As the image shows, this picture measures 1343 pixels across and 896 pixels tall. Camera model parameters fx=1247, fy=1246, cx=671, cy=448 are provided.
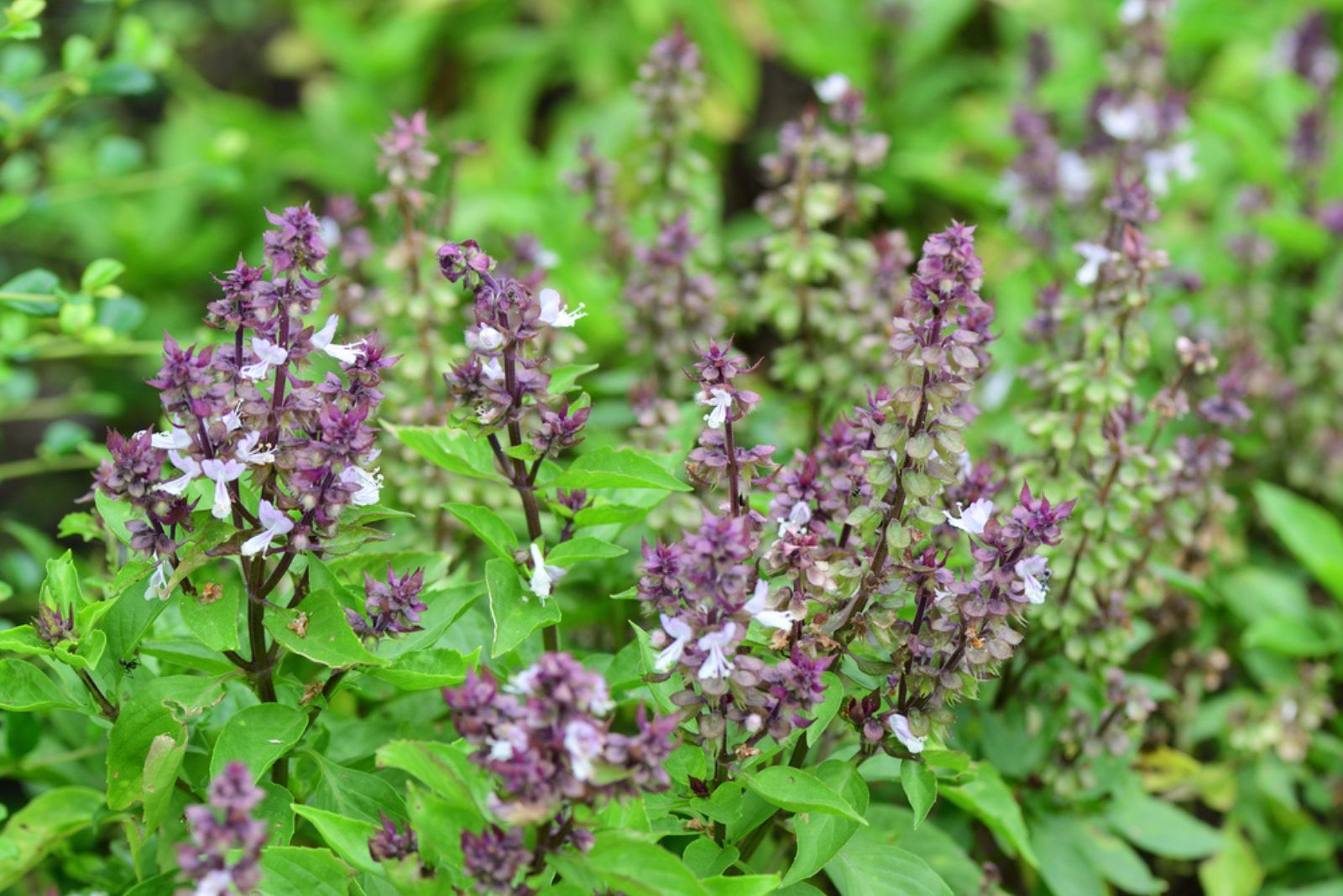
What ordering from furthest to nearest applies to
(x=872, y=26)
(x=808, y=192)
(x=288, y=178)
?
1. (x=288, y=178)
2. (x=872, y=26)
3. (x=808, y=192)

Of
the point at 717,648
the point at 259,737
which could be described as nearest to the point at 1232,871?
the point at 717,648

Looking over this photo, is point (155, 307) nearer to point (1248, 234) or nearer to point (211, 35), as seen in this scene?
point (211, 35)

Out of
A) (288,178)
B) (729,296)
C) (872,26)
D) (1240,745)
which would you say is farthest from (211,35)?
(1240,745)

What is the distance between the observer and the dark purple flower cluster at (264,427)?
156 centimetres

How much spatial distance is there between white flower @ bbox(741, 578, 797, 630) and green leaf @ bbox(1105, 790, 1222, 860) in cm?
118

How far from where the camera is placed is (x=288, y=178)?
5.16 m

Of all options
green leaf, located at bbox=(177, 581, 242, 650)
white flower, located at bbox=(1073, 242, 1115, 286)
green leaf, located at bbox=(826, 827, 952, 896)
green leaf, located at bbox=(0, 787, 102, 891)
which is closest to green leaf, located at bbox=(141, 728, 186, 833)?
green leaf, located at bbox=(177, 581, 242, 650)

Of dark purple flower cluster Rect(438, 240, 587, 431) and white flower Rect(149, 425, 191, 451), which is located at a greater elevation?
dark purple flower cluster Rect(438, 240, 587, 431)

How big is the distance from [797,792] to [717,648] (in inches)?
9.4

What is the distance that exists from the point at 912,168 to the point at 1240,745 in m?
2.34

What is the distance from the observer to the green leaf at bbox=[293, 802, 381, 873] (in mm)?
1516

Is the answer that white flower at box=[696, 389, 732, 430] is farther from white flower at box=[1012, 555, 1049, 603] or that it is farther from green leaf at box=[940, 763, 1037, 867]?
green leaf at box=[940, 763, 1037, 867]

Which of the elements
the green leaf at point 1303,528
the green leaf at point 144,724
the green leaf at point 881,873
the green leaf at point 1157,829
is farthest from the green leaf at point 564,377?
the green leaf at point 1303,528

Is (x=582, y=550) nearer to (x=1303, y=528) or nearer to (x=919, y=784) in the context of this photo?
(x=919, y=784)
